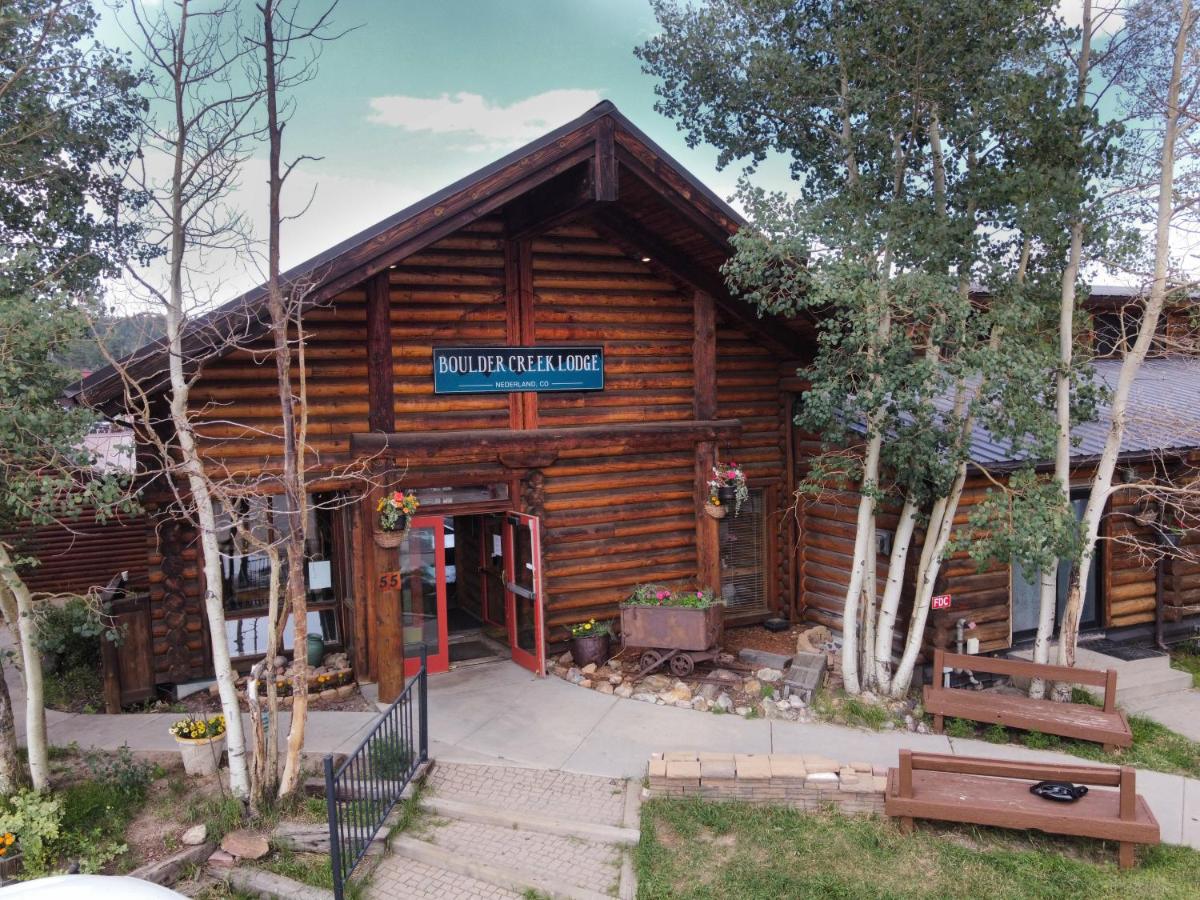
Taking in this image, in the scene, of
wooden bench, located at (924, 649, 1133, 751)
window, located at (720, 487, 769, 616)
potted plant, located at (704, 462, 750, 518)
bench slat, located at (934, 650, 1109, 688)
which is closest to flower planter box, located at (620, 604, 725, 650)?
potted plant, located at (704, 462, 750, 518)

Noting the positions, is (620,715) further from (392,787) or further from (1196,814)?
(1196,814)

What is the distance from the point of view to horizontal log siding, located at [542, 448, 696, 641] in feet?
38.4

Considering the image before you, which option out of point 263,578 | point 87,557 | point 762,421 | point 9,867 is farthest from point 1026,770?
point 87,557

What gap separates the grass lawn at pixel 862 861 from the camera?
20.8ft

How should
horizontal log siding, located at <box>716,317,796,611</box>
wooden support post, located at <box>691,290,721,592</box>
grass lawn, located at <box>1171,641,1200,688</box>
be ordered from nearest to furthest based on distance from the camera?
grass lawn, located at <box>1171,641,1200,688</box>
wooden support post, located at <box>691,290,721,592</box>
horizontal log siding, located at <box>716,317,796,611</box>

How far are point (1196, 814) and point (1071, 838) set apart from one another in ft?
4.80

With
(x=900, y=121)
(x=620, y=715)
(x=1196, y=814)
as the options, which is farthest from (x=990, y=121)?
(x=620, y=715)

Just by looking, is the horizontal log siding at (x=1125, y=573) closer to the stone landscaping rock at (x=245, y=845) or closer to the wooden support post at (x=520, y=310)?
the wooden support post at (x=520, y=310)

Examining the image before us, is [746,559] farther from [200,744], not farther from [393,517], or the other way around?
[200,744]

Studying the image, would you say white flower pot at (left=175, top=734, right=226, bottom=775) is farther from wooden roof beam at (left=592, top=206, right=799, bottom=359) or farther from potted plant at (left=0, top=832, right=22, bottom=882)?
wooden roof beam at (left=592, top=206, right=799, bottom=359)

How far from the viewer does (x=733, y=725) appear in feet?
30.7

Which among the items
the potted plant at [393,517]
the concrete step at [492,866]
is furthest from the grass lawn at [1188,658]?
the potted plant at [393,517]

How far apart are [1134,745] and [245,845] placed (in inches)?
352

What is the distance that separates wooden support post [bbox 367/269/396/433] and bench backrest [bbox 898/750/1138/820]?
267 inches
